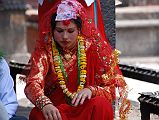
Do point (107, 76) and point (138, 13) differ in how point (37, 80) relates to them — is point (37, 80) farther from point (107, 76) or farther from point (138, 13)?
point (138, 13)

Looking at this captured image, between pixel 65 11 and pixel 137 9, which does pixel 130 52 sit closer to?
pixel 137 9

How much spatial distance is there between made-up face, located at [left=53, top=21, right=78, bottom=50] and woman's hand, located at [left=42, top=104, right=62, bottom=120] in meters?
0.51

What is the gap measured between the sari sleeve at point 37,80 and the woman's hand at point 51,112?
1.8 inches

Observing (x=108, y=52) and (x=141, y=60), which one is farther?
(x=141, y=60)

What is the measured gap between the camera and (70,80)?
4871 millimetres

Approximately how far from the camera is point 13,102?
15.6 feet

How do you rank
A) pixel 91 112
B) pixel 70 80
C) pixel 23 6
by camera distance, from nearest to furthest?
1. pixel 91 112
2. pixel 70 80
3. pixel 23 6

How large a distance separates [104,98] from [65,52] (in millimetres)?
505

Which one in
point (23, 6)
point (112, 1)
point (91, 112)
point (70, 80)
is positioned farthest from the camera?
point (23, 6)

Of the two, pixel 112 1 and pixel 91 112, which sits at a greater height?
pixel 112 1

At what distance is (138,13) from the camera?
13.3 meters

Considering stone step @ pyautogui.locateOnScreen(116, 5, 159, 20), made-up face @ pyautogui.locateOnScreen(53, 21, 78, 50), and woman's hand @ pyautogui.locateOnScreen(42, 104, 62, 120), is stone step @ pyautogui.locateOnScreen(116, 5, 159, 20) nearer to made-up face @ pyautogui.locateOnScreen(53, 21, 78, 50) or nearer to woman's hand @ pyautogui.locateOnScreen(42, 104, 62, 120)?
made-up face @ pyautogui.locateOnScreen(53, 21, 78, 50)

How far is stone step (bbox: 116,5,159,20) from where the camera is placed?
524 inches

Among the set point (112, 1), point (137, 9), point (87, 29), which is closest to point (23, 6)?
point (137, 9)
